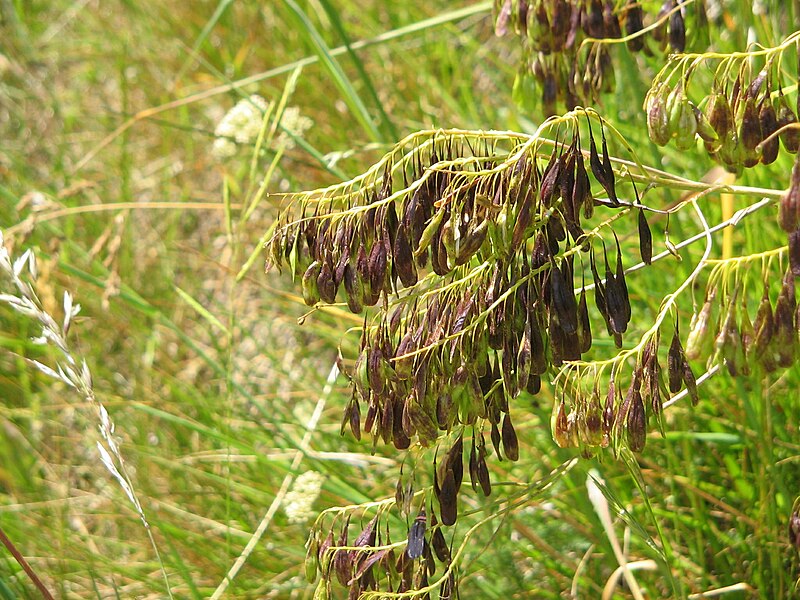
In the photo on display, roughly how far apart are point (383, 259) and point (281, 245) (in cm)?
16

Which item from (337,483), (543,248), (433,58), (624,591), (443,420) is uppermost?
(433,58)

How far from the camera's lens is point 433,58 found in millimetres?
3201

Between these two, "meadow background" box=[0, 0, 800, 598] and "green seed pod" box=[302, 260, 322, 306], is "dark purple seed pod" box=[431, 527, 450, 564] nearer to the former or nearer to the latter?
"meadow background" box=[0, 0, 800, 598]

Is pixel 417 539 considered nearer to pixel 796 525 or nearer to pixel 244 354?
pixel 796 525

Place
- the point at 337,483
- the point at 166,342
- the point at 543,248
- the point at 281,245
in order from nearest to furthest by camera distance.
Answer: the point at 543,248 < the point at 281,245 < the point at 337,483 < the point at 166,342

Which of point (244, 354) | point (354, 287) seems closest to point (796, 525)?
point (354, 287)

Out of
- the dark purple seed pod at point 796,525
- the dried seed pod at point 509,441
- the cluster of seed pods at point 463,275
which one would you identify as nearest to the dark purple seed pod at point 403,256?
the cluster of seed pods at point 463,275

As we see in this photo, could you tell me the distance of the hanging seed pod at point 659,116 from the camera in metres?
1.03

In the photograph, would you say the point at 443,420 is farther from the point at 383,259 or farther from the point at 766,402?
the point at 766,402

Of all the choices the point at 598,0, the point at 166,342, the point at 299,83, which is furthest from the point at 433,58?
the point at 598,0

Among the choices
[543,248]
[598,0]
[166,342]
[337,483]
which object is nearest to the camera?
[543,248]

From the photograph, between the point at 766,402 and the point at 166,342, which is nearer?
the point at 766,402

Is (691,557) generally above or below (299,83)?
below

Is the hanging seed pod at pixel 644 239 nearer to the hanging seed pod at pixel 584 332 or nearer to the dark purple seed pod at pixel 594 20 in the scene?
the hanging seed pod at pixel 584 332
